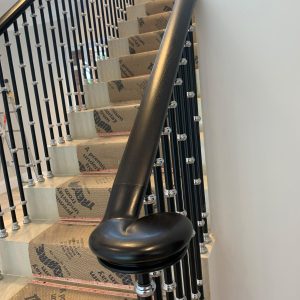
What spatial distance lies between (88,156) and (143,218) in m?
1.54

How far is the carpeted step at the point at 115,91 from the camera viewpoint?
2479mm

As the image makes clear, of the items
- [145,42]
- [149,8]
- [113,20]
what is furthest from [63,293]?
[149,8]

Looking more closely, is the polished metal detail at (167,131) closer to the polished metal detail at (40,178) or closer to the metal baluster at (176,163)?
the metal baluster at (176,163)

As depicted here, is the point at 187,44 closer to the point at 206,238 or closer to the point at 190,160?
the point at 190,160

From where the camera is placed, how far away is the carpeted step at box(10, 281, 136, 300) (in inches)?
59.2

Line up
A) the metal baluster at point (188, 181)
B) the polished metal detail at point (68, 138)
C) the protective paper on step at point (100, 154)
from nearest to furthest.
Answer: the metal baluster at point (188, 181)
the protective paper on step at point (100, 154)
the polished metal detail at point (68, 138)

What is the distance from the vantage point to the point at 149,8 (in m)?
3.38

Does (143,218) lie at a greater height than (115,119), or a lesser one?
lesser

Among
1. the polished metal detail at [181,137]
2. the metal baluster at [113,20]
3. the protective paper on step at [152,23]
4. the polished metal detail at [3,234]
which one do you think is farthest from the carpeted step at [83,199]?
the metal baluster at [113,20]

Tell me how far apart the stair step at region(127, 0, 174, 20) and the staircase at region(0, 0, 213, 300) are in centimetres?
64

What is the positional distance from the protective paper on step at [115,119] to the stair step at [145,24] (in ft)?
3.81

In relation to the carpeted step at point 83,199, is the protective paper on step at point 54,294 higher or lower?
lower

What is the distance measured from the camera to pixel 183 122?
1.22 m

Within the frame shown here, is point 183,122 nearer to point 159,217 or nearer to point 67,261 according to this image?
point 159,217
